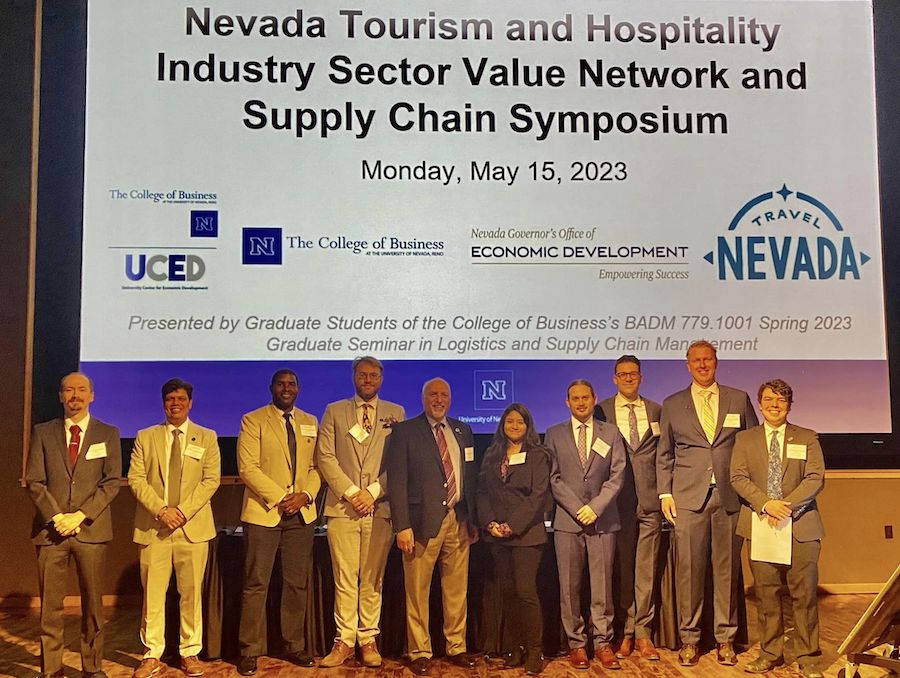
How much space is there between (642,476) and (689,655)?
90cm

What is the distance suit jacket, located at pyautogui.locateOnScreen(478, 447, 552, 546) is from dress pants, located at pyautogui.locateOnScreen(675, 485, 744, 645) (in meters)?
0.76

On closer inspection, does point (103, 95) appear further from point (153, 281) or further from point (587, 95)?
point (587, 95)

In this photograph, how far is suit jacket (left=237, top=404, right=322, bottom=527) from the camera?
4.11m

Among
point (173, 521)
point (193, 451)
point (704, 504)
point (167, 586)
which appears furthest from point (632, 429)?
point (167, 586)

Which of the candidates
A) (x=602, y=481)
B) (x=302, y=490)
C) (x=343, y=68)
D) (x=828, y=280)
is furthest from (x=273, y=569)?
(x=828, y=280)

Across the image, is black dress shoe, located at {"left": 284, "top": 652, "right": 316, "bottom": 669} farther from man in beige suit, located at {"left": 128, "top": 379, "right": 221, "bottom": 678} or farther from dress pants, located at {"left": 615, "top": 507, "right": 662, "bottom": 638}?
dress pants, located at {"left": 615, "top": 507, "right": 662, "bottom": 638}

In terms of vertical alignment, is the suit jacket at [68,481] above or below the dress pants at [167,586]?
above

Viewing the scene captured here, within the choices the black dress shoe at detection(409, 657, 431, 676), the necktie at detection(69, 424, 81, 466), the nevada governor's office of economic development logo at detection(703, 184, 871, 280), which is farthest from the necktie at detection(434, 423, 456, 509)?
the nevada governor's office of economic development logo at detection(703, 184, 871, 280)

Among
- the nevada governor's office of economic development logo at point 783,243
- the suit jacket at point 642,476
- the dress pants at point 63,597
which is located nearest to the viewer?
the dress pants at point 63,597

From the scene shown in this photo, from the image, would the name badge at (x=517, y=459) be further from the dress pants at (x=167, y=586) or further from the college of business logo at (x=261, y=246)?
the college of business logo at (x=261, y=246)

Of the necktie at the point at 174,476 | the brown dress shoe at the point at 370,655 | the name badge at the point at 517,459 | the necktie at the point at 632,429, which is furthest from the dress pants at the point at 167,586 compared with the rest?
the necktie at the point at 632,429

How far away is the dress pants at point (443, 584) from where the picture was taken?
4105mm

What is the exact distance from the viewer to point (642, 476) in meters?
4.31

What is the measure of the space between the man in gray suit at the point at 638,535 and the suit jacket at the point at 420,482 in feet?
2.67
